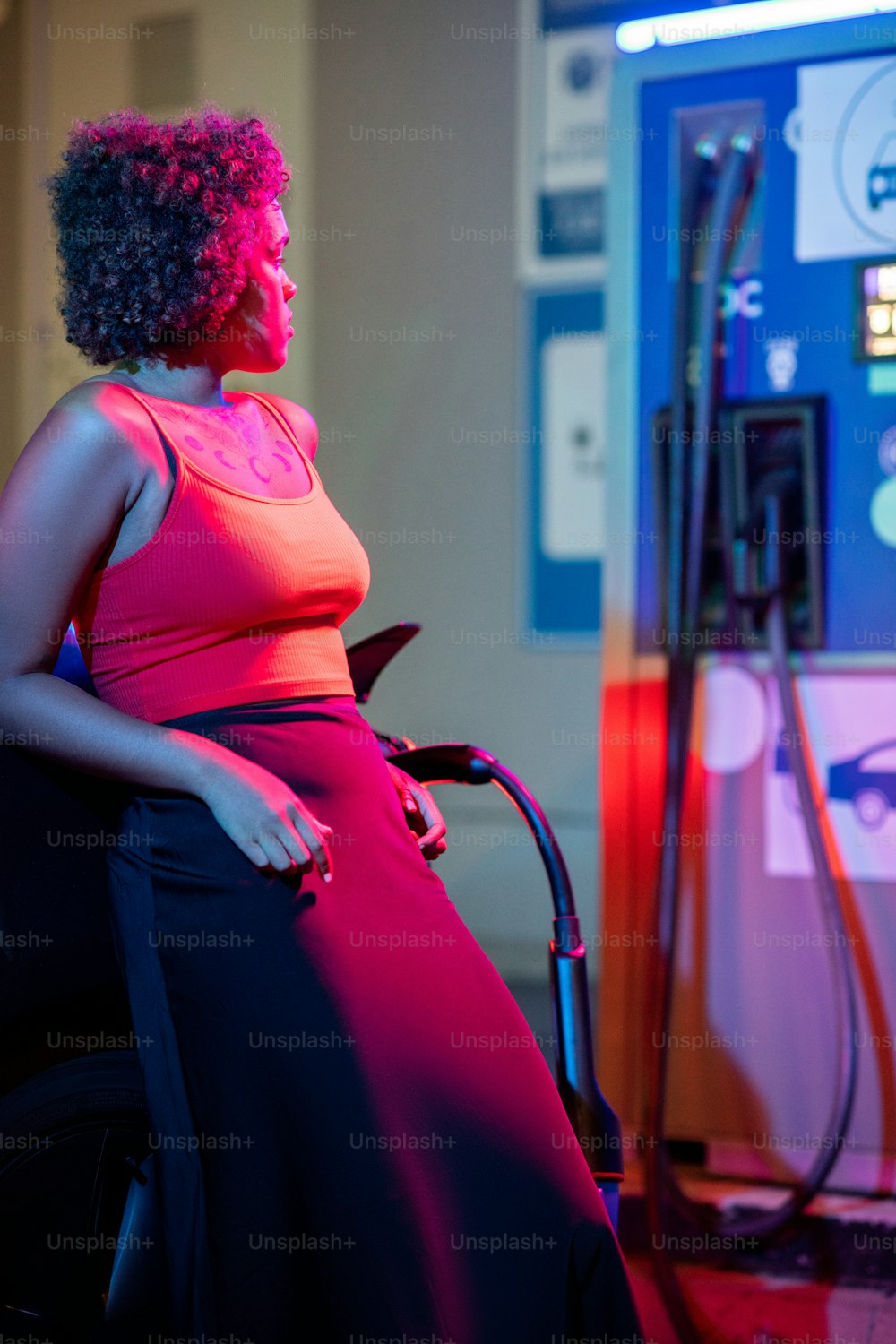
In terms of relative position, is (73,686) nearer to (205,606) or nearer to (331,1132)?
(205,606)

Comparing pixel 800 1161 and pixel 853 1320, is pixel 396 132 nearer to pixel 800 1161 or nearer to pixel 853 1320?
pixel 800 1161

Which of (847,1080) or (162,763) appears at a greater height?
(162,763)

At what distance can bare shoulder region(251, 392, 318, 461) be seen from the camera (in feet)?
4.16

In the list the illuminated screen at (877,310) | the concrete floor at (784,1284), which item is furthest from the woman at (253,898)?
the illuminated screen at (877,310)

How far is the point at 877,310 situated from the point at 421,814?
1.13 metres

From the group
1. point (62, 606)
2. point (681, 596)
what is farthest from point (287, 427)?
point (681, 596)

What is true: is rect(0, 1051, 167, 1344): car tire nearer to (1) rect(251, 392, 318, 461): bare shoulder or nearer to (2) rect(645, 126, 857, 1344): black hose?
(1) rect(251, 392, 318, 461): bare shoulder

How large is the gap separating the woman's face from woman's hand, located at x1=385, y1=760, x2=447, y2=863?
43 cm

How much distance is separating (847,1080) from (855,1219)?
0.24m

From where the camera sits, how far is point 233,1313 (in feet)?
3.01

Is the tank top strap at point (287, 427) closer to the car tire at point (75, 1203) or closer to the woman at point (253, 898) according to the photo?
the woman at point (253, 898)

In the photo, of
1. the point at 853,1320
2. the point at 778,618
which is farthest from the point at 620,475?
the point at 853,1320

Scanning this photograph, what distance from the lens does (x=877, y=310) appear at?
177 centimetres

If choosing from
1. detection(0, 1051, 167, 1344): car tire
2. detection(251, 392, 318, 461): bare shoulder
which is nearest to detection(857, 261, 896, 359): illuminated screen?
detection(251, 392, 318, 461): bare shoulder
